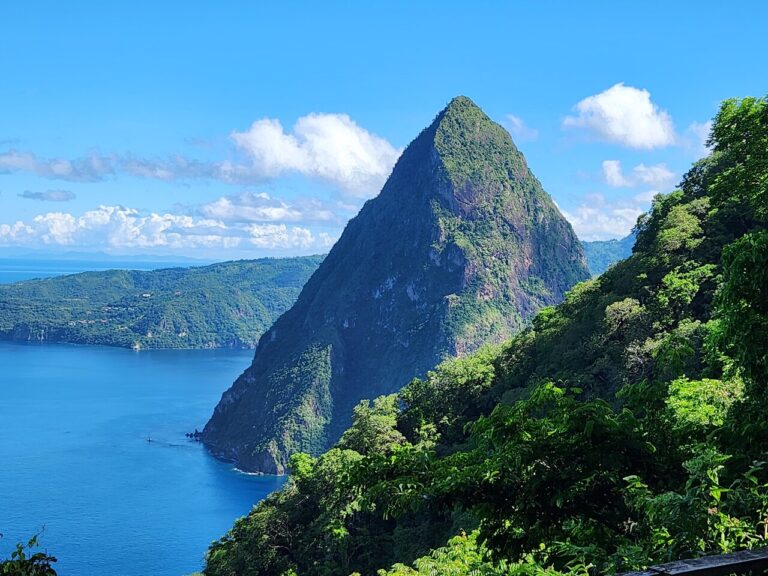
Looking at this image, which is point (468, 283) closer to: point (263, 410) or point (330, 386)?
point (330, 386)

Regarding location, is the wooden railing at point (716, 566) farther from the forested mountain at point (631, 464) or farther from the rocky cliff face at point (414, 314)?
the rocky cliff face at point (414, 314)

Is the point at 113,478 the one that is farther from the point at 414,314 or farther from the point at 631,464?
the point at 631,464

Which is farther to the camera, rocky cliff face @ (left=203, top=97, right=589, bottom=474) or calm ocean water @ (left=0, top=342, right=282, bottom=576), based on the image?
rocky cliff face @ (left=203, top=97, right=589, bottom=474)

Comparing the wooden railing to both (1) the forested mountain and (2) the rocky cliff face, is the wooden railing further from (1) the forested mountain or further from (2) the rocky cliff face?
(2) the rocky cliff face

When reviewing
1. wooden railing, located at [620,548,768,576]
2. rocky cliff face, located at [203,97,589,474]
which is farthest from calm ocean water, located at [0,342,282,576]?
wooden railing, located at [620,548,768,576]

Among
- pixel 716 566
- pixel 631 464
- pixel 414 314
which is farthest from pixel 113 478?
pixel 716 566

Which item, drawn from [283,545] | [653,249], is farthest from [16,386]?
[653,249]
